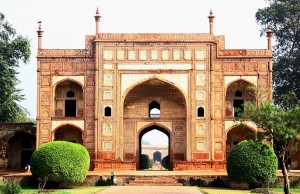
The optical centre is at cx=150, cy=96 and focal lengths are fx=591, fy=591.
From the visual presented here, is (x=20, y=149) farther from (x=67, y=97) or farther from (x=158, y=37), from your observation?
(x=158, y=37)

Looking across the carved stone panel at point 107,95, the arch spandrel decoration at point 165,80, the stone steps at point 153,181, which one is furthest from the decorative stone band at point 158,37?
the stone steps at point 153,181

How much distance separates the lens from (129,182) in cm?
2406

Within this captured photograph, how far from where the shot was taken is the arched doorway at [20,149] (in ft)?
108

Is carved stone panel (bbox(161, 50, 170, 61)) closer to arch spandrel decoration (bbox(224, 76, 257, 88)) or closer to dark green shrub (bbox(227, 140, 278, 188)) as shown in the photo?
arch spandrel decoration (bbox(224, 76, 257, 88))

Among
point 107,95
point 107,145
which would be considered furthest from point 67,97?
point 107,145

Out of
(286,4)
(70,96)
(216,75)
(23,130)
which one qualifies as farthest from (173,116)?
(286,4)

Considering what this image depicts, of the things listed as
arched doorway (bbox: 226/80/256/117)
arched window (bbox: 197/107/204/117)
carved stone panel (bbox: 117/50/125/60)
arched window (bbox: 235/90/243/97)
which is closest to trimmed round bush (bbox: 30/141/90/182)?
carved stone panel (bbox: 117/50/125/60)

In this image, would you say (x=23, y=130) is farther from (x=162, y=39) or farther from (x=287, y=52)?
(x=287, y=52)

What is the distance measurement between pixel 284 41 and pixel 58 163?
1937 centimetres

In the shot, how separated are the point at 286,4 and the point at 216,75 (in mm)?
9086

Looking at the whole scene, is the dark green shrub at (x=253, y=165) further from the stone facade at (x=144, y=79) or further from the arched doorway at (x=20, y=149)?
the arched doorway at (x=20, y=149)

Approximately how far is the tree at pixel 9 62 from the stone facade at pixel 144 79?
485cm

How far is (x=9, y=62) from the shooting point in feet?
114

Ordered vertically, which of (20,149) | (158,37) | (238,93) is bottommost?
(20,149)
